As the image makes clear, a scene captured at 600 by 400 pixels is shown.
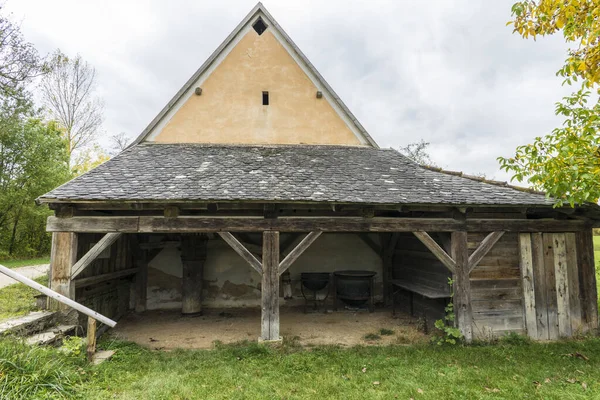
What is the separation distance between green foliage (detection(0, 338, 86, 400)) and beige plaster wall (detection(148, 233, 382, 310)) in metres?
4.71

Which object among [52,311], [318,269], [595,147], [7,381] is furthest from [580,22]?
[52,311]

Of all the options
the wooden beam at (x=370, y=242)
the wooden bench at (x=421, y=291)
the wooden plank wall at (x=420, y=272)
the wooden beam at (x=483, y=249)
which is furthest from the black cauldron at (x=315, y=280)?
the wooden beam at (x=483, y=249)

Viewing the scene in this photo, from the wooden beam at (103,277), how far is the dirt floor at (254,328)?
1026 mm

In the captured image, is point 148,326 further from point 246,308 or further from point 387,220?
point 387,220

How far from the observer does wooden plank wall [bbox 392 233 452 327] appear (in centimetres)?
658

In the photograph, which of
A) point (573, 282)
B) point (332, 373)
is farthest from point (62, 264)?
point (573, 282)

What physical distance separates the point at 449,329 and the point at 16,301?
8.19 m

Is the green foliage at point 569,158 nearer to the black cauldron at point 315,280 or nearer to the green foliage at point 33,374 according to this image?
the black cauldron at point 315,280

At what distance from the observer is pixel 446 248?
6094mm

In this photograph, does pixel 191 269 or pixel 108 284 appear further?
pixel 191 269

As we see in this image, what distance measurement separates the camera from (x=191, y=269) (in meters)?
7.95

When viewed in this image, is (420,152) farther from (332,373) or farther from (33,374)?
(33,374)

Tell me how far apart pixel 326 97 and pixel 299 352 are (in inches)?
249

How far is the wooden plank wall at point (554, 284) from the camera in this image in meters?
6.02
